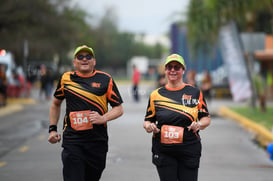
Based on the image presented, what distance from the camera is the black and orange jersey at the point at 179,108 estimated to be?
5.79 metres

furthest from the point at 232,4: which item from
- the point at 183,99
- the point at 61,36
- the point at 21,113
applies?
the point at 61,36

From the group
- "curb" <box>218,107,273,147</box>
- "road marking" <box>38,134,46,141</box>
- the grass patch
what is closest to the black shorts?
"curb" <box>218,107,273,147</box>

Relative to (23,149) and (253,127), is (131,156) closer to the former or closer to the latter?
(23,149)

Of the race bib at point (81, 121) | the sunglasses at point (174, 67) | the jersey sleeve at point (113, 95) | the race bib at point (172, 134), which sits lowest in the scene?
the race bib at point (172, 134)

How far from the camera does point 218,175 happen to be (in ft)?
31.8

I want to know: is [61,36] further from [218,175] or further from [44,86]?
[218,175]

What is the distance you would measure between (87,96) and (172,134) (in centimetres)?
92

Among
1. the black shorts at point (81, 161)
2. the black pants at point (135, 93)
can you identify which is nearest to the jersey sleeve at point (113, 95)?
the black shorts at point (81, 161)

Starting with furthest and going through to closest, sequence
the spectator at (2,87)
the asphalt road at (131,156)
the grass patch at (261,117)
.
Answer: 1. the spectator at (2,87)
2. the grass patch at (261,117)
3. the asphalt road at (131,156)

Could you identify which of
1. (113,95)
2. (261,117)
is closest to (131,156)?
(113,95)

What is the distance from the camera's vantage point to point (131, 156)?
11883 millimetres

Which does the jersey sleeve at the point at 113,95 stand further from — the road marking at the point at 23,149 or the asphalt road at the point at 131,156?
the road marking at the point at 23,149

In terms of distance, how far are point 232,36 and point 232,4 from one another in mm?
1315

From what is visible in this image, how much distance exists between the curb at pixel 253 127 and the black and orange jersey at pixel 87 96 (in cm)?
834
